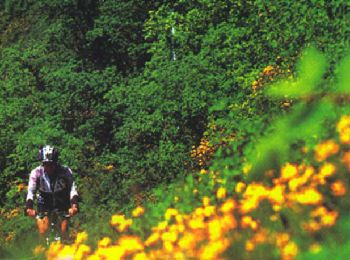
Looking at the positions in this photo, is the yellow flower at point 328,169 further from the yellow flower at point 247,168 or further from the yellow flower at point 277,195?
the yellow flower at point 247,168

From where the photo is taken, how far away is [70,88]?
2802 cm

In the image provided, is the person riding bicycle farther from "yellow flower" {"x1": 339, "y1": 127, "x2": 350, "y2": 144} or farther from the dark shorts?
"yellow flower" {"x1": 339, "y1": 127, "x2": 350, "y2": 144}

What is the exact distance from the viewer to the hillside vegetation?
4.98 m

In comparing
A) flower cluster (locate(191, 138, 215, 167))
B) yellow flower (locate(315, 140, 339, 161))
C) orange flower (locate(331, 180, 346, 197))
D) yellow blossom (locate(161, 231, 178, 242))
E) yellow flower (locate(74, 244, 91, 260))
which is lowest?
flower cluster (locate(191, 138, 215, 167))

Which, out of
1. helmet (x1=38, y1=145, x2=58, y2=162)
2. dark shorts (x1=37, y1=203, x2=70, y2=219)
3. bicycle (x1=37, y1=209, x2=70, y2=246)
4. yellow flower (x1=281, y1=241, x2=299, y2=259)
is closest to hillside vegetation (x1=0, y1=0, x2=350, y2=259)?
yellow flower (x1=281, y1=241, x2=299, y2=259)

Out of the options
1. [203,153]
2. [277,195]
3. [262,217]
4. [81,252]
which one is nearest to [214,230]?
[262,217]

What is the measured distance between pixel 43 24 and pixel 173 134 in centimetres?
1540

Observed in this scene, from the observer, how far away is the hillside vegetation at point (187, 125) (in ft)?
16.4

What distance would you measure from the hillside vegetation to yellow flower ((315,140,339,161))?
0.01m

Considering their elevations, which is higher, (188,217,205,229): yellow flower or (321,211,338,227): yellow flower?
(321,211,338,227): yellow flower

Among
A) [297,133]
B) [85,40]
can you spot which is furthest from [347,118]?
[85,40]

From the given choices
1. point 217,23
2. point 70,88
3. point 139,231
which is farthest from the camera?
point 70,88

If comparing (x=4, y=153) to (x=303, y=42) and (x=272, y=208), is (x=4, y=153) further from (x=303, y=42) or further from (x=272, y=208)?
(x=272, y=208)

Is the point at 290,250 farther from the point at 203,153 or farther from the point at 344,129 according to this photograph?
the point at 203,153
